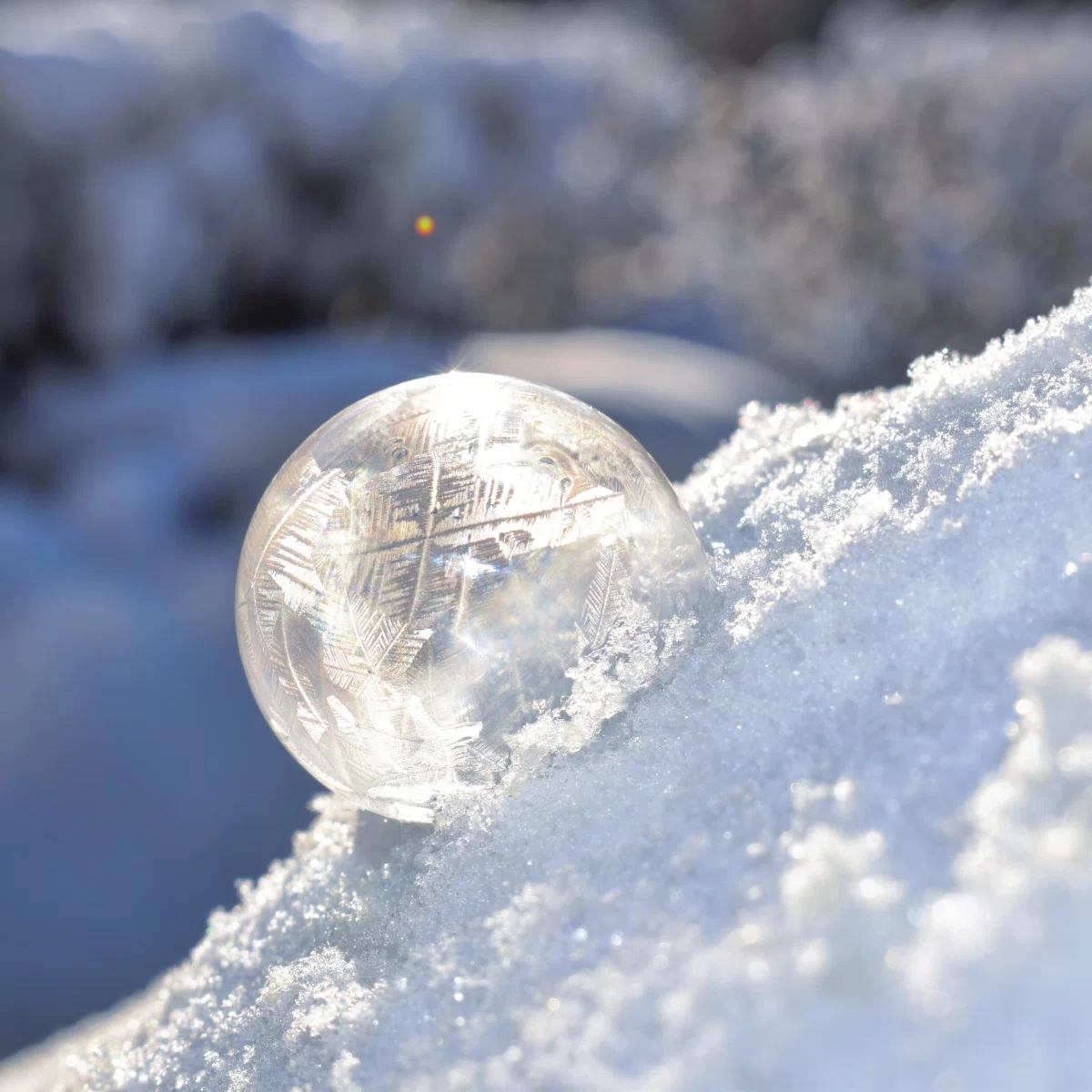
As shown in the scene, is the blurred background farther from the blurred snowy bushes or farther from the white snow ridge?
the white snow ridge

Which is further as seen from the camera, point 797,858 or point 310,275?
point 310,275

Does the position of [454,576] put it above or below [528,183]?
below

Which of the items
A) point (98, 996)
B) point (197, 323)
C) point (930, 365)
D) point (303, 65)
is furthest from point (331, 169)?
point (930, 365)

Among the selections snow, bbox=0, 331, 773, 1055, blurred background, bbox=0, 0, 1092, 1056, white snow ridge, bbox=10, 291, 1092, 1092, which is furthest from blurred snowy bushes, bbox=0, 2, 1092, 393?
white snow ridge, bbox=10, 291, 1092, 1092

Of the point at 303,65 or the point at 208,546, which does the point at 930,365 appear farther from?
the point at 303,65

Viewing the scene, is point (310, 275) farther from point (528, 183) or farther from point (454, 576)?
point (454, 576)

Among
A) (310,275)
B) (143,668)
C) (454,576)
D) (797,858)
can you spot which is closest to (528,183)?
(310,275)
